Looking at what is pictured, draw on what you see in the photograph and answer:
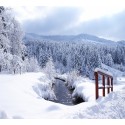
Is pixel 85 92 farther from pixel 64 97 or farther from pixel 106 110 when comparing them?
pixel 106 110

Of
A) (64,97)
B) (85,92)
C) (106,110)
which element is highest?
(106,110)

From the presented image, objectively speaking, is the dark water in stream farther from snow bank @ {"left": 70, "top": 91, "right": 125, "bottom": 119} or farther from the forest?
snow bank @ {"left": 70, "top": 91, "right": 125, "bottom": 119}

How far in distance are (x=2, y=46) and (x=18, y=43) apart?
86.7 feet

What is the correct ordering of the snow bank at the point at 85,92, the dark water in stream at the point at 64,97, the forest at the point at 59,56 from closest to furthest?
the forest at the point at 59,56 → the snow bank at the point at 85,92 → the dark water in stream at the point at 64,97

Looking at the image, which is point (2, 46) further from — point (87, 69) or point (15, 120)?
point (87, 69)

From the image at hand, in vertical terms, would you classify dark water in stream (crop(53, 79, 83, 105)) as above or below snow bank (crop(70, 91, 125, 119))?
below

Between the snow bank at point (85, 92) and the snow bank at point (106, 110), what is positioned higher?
the snow bank at point (106, 110)

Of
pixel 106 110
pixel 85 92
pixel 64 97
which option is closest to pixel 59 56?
pixel 64 97

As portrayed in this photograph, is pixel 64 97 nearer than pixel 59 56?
Yes

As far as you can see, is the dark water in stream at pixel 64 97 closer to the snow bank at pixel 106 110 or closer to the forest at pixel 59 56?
the forest at pixel 59 56

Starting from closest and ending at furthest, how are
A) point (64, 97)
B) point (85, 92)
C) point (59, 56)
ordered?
point (85, 92), point (64, 97), point (59, 56)

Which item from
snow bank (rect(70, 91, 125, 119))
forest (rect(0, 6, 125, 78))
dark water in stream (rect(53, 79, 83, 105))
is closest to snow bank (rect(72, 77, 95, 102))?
dark water in stream (rect(53, 79, 83, 105))

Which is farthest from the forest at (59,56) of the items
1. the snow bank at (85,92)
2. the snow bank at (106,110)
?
the snow bank at (85,92)

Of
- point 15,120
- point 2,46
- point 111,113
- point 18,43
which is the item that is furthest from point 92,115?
point 18,43
